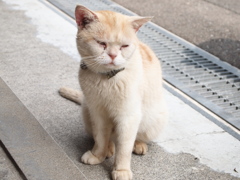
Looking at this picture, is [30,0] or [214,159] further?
[30,0]

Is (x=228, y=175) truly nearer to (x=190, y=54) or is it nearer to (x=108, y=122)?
(x=108, y=122)

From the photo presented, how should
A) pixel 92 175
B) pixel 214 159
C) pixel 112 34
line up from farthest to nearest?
pixel 214 159 < pixel 92 175 < pixel 112 34

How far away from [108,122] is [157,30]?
2535mm

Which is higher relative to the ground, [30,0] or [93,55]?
[93,55]

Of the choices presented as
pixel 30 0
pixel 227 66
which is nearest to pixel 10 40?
pixel 30 0

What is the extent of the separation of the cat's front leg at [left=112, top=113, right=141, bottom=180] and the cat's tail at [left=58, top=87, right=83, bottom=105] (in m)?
0.79

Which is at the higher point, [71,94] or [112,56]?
[112,56]

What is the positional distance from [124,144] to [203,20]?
3231mm

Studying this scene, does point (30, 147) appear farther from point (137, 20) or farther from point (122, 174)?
point (137, 20)

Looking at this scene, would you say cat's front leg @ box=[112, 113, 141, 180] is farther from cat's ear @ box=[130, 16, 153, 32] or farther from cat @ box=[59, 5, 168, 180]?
cat's ear @ box=[130, 16, 153, 32]

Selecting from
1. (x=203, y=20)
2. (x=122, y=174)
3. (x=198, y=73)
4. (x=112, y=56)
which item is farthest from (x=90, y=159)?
(x=203, y=20)

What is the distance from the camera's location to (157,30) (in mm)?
4895

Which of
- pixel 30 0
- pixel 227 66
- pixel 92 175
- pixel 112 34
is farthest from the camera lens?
pixel 30 0

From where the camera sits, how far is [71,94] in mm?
3256
